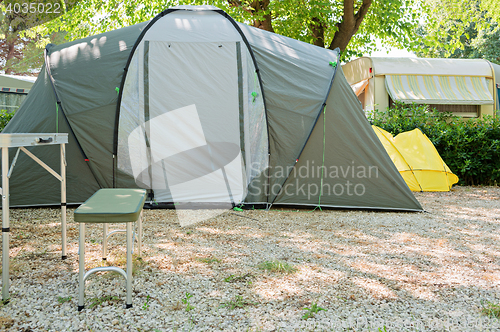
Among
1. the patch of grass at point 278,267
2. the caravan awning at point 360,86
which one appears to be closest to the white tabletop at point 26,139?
the patch of grass at point 278,267

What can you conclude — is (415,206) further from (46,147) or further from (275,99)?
(46,147)

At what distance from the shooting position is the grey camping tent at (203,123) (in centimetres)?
421

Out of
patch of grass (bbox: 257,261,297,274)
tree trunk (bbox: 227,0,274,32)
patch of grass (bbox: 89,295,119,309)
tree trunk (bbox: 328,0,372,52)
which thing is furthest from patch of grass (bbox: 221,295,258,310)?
tree trunk (bbox: 227,0,274,32)

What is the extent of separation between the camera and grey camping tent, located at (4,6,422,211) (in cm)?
421

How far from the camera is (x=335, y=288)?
221cm

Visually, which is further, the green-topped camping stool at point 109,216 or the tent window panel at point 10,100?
the tent window panel at point 10,100

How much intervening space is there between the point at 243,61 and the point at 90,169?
204cm

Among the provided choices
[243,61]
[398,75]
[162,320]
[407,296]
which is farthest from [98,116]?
[398,75]

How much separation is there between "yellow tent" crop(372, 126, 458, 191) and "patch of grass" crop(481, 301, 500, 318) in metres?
4.12

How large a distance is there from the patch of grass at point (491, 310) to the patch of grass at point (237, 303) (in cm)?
112

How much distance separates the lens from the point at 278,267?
248 cm

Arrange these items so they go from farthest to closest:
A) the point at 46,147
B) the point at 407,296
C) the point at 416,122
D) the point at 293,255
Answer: the point at 416,122
the point at 46,147
the point at 293,255
the point at 407,296

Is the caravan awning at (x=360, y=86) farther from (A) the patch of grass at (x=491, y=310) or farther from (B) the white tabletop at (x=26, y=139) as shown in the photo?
(B) the white tabletop at (x=26, y=139)

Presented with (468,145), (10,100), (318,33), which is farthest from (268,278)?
(10,100)
